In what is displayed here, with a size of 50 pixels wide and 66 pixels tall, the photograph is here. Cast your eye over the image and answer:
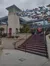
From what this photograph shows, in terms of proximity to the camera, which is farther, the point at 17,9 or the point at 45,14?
the point at 17,9

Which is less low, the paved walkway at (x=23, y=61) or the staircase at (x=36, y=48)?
the staircase at (x=36, y=48)

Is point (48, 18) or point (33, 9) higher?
point (33, 9)

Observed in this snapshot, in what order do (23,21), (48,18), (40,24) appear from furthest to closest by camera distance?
(23,21) → (40,24) → (48,18)

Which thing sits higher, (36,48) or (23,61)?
(36,48)

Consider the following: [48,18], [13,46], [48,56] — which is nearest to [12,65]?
[48,56]

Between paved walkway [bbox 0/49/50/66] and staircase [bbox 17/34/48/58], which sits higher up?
staircase [bbox 17/34/48/58]

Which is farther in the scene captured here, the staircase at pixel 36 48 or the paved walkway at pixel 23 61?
the staircase at pixel 36 48

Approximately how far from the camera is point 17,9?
96.9 feet

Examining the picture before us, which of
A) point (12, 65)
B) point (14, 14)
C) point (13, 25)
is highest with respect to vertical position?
point (14, 14)

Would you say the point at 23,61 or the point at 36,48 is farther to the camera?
the point at 36,48

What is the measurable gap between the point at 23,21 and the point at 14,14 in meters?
7.57

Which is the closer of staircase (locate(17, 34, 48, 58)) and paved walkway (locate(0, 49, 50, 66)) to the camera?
paved walkway (locate(0, 49, 50, 66))

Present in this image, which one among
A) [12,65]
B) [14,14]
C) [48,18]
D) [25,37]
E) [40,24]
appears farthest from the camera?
[40,24]

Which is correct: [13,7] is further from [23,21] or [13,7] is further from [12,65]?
[12,65]
